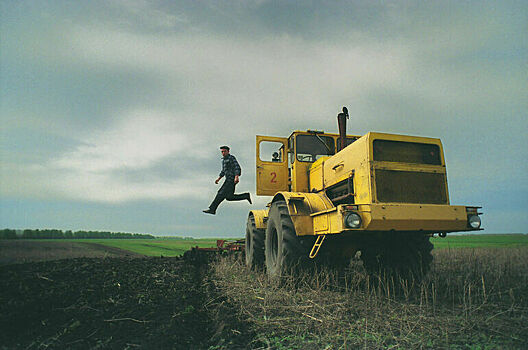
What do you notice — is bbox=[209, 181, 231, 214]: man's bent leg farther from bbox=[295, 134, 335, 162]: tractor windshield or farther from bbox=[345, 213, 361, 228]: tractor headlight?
bbox=[345, 213, 361, 228]: tractor headlight

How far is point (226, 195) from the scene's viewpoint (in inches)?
361

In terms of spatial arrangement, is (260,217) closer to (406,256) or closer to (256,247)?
(256,247)

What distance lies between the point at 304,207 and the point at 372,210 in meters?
1.59

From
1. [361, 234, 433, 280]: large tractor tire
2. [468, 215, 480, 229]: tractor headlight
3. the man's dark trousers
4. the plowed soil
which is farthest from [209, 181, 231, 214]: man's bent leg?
[468, 215, 480, 229]: tractor headlight

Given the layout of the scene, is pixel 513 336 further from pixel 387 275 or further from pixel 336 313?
pixel 387 275

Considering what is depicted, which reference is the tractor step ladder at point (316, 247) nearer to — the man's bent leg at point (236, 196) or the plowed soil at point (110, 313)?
the plowed soil at point (110, 313)

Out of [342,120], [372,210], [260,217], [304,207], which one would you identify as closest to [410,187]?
[372,210]

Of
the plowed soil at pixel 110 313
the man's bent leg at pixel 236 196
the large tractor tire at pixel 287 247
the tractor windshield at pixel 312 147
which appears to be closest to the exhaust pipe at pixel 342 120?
the tractor windshield at pixel 312 147

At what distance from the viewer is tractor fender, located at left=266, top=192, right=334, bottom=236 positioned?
598 cm

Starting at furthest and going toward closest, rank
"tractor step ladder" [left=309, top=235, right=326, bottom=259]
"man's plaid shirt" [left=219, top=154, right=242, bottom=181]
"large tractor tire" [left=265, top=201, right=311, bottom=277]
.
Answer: "man's plaid shirt" [left=219, top=154, right=242, bottom=181] → "large tractor tire" [left=265, top=201, right=311, bottom=277] → "tractor step ladder" [left=309, top=235, right=326, bottom=259]

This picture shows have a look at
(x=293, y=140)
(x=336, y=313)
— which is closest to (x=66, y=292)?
(x=336, y=313)

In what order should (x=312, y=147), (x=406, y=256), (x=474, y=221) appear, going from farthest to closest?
(x=312, y=147) < (x=406, y=256) < (x=474, y=221)

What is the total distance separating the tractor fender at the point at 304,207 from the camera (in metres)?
5.98

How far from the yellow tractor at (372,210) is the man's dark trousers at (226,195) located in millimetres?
2107
